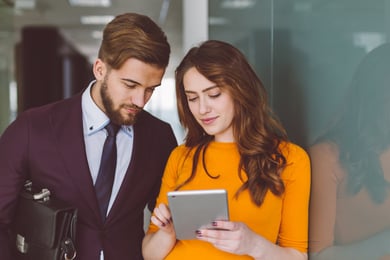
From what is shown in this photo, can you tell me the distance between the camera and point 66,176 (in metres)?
1.95

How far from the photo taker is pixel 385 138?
4.06 ft

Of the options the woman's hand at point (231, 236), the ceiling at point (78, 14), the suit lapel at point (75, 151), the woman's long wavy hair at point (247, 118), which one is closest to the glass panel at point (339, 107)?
the woman's long wavy hair at point (247, 118)

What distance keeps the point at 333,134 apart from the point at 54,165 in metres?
0.95

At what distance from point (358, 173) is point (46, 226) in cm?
102

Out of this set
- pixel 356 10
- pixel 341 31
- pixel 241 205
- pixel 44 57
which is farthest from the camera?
pixel 44 57

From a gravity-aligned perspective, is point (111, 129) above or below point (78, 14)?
below

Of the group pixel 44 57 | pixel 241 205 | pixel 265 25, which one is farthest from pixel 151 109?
pixel 241 205

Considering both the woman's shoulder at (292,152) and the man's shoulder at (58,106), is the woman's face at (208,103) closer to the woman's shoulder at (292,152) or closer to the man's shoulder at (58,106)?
the woman's shoulder at (292,152)

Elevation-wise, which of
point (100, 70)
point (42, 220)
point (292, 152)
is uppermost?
point (100, 70)

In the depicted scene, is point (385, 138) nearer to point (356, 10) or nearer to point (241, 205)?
point (356, 10)

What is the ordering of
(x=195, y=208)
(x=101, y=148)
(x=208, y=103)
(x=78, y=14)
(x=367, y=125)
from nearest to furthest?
(x=367, y=125) < (x=195, y=208) < (x=208, y=103) < (x=101, y=148) < (x=78, y=14)

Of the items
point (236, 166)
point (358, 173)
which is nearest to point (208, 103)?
point (236, 166)

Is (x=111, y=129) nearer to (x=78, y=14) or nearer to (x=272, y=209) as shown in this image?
(x=272, y=209)

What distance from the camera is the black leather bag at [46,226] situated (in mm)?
1823
